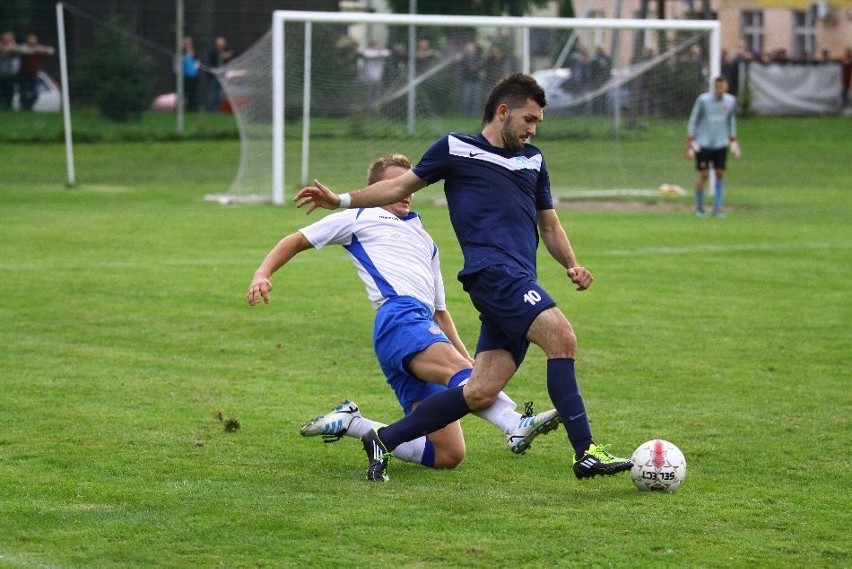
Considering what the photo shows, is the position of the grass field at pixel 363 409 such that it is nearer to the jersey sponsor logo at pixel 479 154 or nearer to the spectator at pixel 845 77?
the jersey sponsor logo at pixel 479 154

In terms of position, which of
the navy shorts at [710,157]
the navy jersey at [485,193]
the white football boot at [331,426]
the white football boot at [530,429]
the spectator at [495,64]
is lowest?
the navy shorts at [710,157]

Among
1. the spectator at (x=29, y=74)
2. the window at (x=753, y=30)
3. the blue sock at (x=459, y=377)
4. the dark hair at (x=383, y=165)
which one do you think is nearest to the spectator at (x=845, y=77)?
the window at (x=753, y=30)

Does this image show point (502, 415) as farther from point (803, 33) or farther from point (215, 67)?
point (803, 33)

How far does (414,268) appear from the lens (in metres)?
7.26

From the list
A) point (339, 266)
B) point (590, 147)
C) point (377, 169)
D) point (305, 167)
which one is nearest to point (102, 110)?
point (305, 167)

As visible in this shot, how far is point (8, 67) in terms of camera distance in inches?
1213

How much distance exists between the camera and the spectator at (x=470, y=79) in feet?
85.4

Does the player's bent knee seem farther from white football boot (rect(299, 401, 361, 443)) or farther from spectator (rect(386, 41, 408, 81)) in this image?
spectator (rect(386, 41, 408, 81))

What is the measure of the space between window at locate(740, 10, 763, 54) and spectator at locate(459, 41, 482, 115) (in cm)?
3079

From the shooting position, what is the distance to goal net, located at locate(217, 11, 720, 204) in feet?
81.0

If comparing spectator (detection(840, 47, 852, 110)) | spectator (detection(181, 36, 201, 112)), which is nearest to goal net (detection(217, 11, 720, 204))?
spectator (detection(181, 36, 201, 112))

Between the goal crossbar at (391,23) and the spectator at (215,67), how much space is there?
10390 millimetres

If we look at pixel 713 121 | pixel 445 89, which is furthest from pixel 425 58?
pixel 713 121

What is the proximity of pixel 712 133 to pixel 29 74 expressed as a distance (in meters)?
16.4
